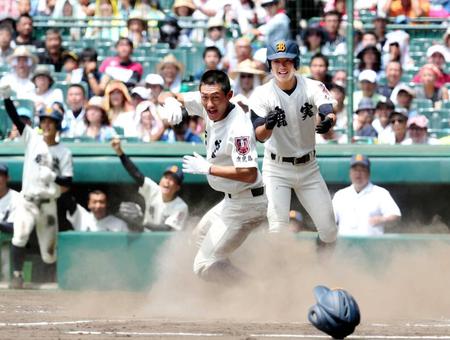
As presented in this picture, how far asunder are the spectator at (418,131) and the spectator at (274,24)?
1.82 m

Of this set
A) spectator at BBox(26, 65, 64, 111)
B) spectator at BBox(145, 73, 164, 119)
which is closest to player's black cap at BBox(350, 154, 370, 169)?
spectator at BBox(145, 73, 164, 119)

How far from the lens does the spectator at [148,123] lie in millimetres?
12031

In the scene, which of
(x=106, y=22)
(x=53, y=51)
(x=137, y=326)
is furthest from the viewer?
(x=106, y=22)

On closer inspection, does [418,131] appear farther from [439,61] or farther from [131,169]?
[131,169]

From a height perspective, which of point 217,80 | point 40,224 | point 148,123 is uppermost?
point 217,80

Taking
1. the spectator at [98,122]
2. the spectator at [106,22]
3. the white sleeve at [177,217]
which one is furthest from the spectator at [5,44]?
the white sleeve at [177,217]

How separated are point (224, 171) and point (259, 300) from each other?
179cm

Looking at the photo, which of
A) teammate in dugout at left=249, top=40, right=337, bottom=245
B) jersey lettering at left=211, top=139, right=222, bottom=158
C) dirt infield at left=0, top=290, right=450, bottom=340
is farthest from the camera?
teammate in dugout at left=249, top=40, right=337, bottom=245

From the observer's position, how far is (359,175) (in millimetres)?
10984

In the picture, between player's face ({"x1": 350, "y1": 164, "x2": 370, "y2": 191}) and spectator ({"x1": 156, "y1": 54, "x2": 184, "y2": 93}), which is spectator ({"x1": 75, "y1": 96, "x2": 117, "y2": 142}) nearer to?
spectator ({"x1": 156, "y1": 54, "x2": 184, "y2": 93})

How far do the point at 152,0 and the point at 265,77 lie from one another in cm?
215

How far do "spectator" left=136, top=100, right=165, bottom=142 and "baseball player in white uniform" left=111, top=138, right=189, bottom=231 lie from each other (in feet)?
2.41

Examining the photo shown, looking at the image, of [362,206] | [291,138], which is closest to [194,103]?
[291,138]

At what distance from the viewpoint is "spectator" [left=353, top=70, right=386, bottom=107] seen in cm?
1204
